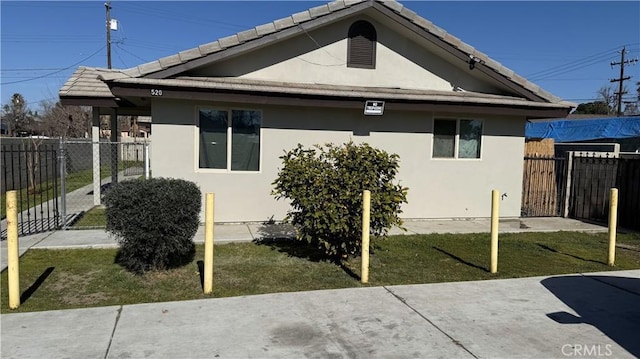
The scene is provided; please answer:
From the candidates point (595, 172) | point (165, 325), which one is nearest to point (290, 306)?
point (165, 325)

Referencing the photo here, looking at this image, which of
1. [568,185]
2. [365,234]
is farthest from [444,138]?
[365,234]

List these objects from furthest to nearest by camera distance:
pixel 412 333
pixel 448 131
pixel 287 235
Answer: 1. pixel 448 131
2. pixel 287 235
3. pixel 412 333

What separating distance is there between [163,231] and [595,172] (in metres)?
10.7

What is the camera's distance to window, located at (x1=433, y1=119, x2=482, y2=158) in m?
10.9

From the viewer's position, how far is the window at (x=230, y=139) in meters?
9.39

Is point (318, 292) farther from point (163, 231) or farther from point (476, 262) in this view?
point (476, 262)

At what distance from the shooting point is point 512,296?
18.0ft

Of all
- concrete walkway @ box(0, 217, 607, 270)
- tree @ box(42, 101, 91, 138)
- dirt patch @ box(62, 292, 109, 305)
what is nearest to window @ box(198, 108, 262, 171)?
concrete walkway @ box(0, 217, 607, 270)

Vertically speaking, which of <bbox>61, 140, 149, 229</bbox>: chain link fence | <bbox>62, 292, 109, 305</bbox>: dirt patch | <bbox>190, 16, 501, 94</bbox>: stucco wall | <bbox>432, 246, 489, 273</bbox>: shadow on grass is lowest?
<bbox>62, 292, 109, 305</bbox>: dirt patch

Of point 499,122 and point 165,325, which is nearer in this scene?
point 165,325

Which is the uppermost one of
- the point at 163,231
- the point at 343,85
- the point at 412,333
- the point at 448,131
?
the point at 343,85

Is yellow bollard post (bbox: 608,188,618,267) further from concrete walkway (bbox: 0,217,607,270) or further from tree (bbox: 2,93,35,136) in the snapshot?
tree (bbox: 2,93,35,136)

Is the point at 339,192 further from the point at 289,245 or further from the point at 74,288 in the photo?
the point at 74,288

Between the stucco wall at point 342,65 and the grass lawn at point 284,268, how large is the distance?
385 cm
